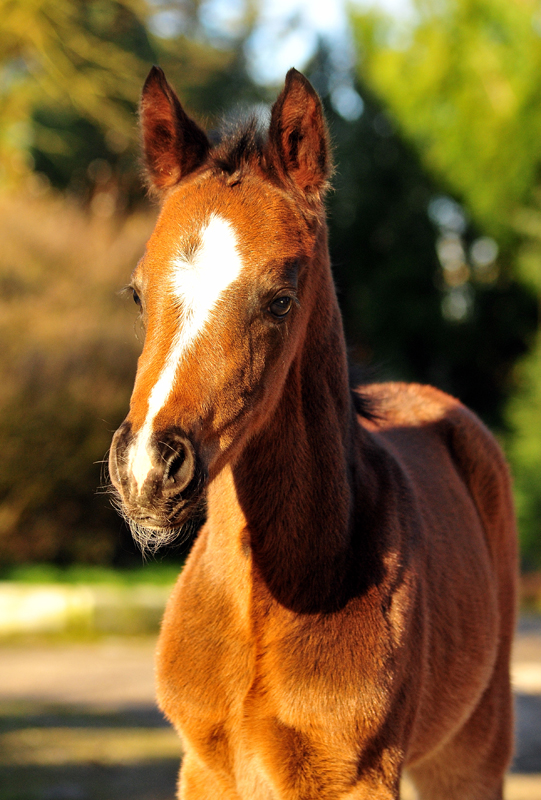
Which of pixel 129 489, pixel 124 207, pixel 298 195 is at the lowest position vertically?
pixel 129 489

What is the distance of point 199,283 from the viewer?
2113mm

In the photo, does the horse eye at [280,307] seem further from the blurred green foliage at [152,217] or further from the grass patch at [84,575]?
the blurred green foliage at [152,217]

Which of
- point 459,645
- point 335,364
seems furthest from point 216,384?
point 459,645

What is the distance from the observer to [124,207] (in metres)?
16.8

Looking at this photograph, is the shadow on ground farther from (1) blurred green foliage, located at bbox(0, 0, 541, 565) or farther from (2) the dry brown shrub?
(1) blurred green foliage, located at bbox(0, 0, 541, 565)

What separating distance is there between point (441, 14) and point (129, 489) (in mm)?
15609

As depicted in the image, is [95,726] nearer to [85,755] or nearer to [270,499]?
[85,755]

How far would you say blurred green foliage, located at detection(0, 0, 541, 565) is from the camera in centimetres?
1122

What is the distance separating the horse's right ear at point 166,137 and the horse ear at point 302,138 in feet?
0.85

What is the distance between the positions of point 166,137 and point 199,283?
2.62 ft

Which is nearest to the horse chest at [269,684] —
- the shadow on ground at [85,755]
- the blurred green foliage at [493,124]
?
the shadow on ground at [85,755]

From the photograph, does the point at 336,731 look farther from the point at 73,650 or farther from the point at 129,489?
the point at 73,650

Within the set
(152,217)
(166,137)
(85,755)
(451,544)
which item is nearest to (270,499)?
(451,544)

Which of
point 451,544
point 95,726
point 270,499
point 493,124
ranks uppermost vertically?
point 493,124
